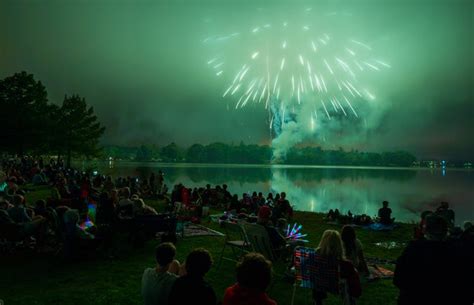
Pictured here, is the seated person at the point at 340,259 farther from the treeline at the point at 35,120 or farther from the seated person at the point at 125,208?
the treeline at the point at 35,120

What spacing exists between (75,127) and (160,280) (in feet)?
151

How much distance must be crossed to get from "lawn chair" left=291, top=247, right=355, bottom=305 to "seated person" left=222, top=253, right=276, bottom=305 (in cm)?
168

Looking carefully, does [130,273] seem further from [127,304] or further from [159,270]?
[159,270]

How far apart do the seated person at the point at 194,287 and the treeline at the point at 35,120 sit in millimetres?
35572

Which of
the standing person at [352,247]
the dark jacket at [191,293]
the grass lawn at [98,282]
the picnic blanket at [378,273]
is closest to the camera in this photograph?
the dark jacket at [191,293]

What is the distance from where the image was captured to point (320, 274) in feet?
15.4

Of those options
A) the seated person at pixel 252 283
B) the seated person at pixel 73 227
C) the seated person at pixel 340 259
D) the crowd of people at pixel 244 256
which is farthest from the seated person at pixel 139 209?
the seated person at pixel 252 283

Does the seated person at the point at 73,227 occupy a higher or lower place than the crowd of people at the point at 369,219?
higher

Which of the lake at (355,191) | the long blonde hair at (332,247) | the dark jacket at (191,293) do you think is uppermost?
the long blonde hair at (332,247)

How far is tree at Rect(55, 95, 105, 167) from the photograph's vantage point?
43.4 metres

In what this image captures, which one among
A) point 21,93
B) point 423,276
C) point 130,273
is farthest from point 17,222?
point 21,93

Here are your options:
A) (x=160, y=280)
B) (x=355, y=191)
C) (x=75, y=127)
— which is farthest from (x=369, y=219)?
(x=75, y=127)

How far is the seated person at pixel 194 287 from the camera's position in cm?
328

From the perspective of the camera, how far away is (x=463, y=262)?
335 cm
